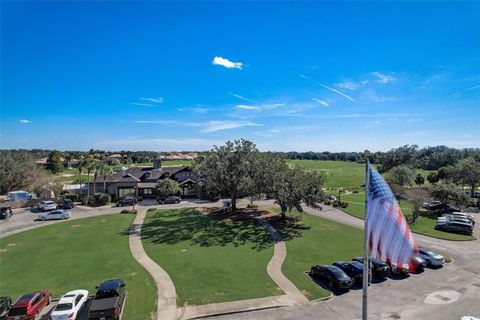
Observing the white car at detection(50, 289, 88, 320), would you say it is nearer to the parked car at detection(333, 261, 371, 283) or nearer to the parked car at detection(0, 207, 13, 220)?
the parked car at detection(333, 261, 371, 283)

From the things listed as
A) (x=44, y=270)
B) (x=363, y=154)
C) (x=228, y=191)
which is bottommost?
(x=44, y=270)

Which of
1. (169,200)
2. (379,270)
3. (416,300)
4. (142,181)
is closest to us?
(416,300)

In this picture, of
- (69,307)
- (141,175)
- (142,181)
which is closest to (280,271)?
(69,307)

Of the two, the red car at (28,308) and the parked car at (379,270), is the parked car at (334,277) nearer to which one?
the parked car at (379,270)

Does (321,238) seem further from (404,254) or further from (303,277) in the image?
(404,254)

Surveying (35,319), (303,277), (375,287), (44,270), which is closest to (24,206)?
(44,270)

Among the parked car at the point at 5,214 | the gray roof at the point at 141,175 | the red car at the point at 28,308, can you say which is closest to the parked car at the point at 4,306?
the red car at the point at 28,308

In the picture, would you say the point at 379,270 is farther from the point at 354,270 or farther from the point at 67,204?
the point at 67,204
